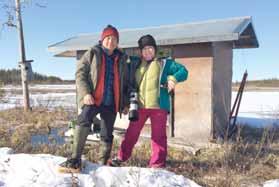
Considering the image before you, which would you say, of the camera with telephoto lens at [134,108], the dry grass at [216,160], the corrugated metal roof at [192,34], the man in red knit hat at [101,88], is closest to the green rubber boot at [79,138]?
the man in red knit hat at [101,88]

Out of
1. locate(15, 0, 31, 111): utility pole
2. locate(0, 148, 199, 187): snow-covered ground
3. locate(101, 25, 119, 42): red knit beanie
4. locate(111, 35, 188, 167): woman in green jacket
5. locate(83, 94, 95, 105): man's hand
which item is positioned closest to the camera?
locate(0, 148, 199, 187): snow-covered ground

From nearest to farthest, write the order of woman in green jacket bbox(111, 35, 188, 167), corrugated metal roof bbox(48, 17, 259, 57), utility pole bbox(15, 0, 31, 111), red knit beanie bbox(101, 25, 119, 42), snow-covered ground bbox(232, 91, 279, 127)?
red knit beanie bbox(101, 25, 119, 42), woman in green jacket bbox(111, 35, 188, 167), corrugated metal roof bbox(48, 17, 259, 57), snow-covered ground bbox(232, 91, 279, 127), utility pole bbox(15, 0, 31, 111)

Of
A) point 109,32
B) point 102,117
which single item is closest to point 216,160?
point 102,117

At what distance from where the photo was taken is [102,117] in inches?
143

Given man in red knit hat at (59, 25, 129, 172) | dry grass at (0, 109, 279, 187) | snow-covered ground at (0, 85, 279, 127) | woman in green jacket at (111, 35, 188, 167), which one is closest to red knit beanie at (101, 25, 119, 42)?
man in red knit hat at (59, 25, 129, 172)

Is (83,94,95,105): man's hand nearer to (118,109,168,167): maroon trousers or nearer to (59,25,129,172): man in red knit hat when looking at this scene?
(59,25,129,172): man in red knit hat

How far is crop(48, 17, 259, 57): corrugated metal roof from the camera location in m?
5.88

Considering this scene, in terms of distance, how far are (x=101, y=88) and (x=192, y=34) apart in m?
3.40

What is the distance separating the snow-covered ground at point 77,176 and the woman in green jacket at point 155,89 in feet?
1.84

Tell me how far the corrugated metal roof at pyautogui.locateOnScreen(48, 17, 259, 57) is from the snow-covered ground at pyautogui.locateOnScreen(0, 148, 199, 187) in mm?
3378

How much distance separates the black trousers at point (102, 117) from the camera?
340cm

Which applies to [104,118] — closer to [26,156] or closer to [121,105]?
[121,105]

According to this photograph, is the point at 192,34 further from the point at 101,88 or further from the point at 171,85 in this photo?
the point at 101,88

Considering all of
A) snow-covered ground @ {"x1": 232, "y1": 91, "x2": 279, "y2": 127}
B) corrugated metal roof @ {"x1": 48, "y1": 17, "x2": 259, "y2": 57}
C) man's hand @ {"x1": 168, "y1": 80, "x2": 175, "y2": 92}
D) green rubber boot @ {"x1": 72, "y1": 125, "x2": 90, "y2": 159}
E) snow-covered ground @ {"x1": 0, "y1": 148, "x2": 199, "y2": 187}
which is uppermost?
corrugated metal roof @ {"x1": 48, "y1": 17, "x2": 259, "y2": 57}
